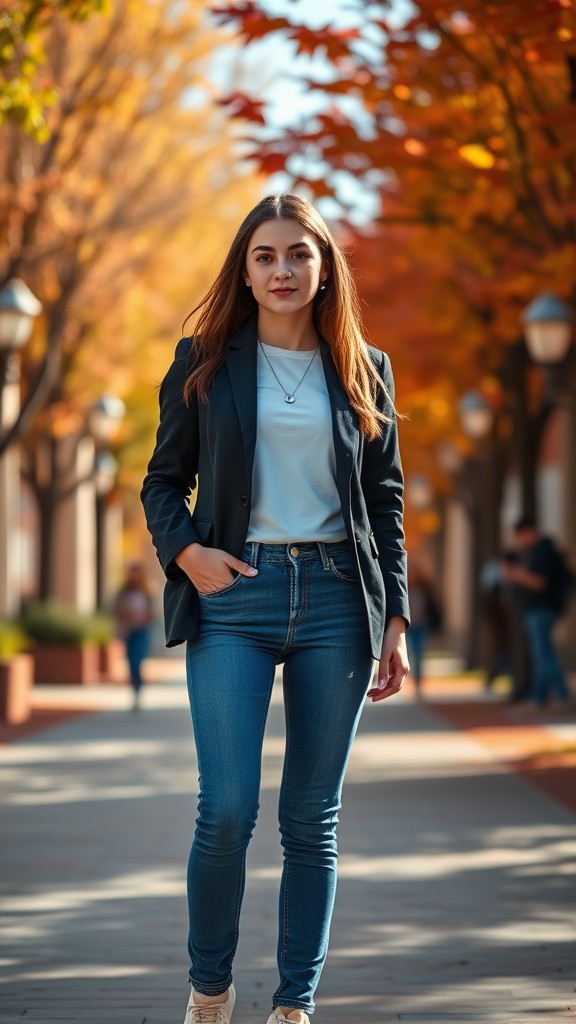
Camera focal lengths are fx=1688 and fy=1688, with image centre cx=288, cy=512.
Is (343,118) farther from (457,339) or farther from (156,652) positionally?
(156,652)

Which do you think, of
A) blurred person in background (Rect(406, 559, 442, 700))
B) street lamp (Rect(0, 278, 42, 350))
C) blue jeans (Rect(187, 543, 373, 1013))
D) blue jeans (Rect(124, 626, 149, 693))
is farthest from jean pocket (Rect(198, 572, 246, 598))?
blurred person in background (Rect(406, 559, 442, 700))

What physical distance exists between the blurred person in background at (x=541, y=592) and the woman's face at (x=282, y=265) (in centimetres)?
1180

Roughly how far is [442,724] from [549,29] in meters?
7.97

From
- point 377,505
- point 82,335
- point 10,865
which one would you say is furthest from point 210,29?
point 377,505

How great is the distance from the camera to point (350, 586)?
409 centimetres

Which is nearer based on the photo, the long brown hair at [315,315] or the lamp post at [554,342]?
the long brown hair at [315,315]

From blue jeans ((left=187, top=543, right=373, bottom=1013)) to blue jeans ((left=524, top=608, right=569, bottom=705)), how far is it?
12.0 meters

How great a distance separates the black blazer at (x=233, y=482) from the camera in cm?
402

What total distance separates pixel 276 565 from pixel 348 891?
3011 mm

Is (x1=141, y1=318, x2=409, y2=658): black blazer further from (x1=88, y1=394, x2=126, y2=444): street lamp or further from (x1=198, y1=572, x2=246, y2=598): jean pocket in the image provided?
(x1=88, y1=394, x2=126, y2=444): street lamp

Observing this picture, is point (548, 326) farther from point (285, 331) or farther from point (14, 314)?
point (285, 331)

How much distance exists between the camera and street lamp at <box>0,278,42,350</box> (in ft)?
47.0

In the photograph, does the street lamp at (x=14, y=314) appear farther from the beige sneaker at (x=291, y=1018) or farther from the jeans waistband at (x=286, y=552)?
the beige sneaker at (x=291, y=1018)

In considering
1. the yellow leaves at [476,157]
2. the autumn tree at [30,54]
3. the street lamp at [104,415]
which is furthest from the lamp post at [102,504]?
the autumn tree at [30,54]
